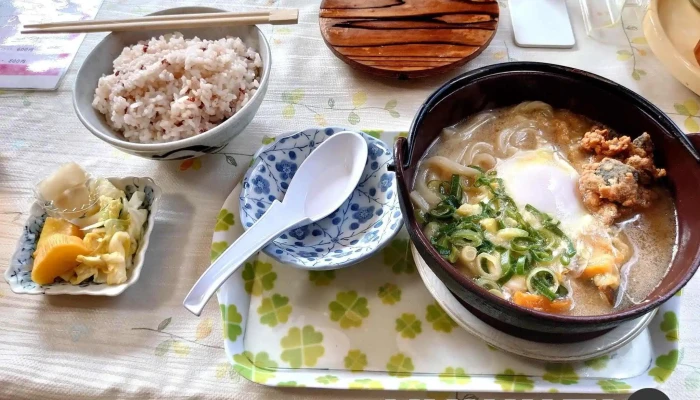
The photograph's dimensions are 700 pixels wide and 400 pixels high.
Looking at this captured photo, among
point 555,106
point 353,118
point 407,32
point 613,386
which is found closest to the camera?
point 613,386

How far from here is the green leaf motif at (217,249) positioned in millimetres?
1197

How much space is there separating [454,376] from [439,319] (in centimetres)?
13

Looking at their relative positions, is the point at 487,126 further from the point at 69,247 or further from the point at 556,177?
the point at 69,247

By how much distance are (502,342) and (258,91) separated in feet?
2.83

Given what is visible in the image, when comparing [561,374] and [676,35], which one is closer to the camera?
[561,374]

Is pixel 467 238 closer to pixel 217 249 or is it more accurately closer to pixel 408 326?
pixel 408 326

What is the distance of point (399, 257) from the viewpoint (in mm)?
1209

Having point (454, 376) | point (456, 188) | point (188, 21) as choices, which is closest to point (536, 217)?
point (456, 188)

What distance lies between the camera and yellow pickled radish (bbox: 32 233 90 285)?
109 cm

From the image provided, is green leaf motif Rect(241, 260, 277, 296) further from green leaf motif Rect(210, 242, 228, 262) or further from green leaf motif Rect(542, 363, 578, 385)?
green leaf motif Rect(542, 363, 578, 385)

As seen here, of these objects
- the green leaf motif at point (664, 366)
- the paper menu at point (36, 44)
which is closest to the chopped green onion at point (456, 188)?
the green leaf motif at point (664, 366)

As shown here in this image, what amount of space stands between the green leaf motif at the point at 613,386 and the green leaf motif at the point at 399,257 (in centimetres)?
45

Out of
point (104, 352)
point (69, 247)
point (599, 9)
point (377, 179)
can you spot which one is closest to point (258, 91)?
point (377, 179)

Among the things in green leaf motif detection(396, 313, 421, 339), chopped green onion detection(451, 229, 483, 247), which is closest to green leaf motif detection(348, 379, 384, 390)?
green leaf motif detection(396, 313, 421, 339)
